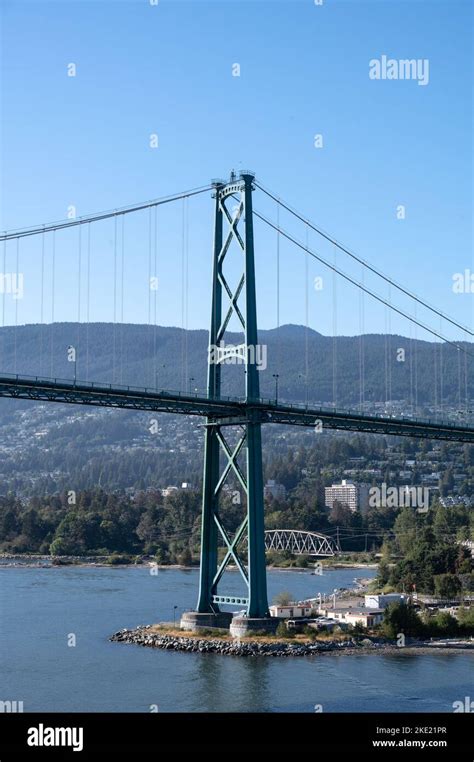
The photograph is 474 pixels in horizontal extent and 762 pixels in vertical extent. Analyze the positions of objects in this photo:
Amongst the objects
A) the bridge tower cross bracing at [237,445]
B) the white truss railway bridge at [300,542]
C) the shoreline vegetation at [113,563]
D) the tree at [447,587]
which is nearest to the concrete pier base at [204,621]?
the bridge tower cross bracing at [237,445]

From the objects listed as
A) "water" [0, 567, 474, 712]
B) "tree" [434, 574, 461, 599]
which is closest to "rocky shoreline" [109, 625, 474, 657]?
"water" [0, 567, 474, 712]

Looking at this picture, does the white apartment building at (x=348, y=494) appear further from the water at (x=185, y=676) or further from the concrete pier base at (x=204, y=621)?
the concrete pier base at (x=204, y=621)

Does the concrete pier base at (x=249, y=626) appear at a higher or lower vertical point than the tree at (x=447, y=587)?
lower

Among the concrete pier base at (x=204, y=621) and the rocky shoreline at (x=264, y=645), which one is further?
the concrete pier base at (x=204, y=621)

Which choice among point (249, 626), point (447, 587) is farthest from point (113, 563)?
point (249, 626)

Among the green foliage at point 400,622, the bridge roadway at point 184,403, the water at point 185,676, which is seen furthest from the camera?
the green foliage at point 400,622

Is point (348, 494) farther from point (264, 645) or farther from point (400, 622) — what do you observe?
point (264, 645)

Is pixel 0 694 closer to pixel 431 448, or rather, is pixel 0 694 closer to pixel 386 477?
pixel 386 477
